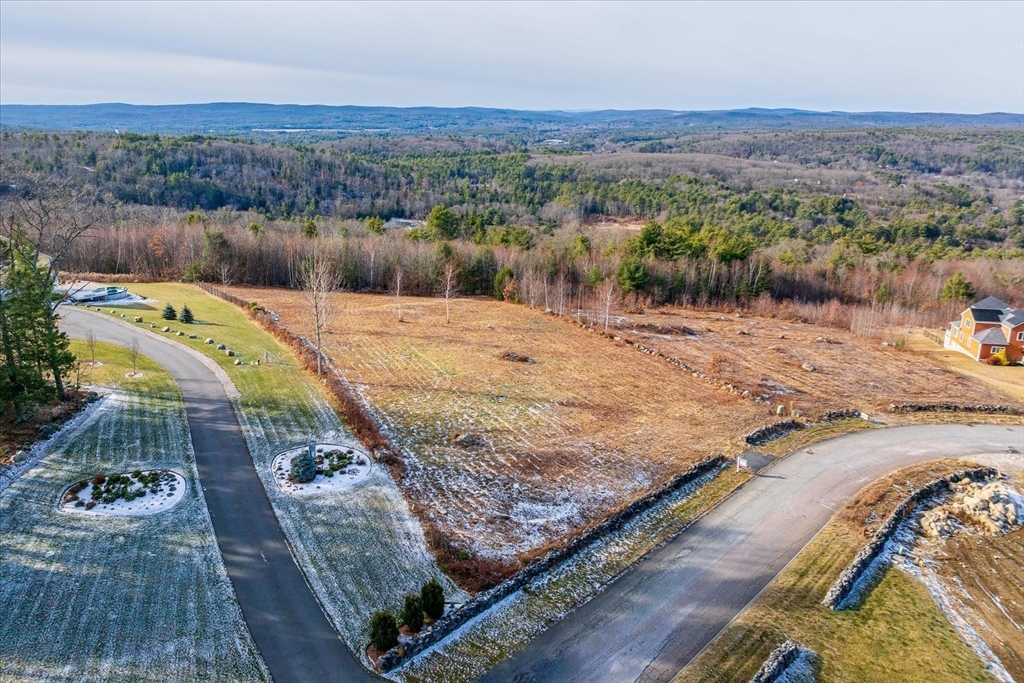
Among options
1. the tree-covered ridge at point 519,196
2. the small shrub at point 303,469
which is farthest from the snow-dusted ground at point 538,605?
the tree-covered ridge at point 519,196

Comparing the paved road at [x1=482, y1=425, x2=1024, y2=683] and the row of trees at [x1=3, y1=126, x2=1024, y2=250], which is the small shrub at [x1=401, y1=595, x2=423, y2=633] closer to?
the paved road at [x1=482, y1=425, x2=1024, y2=683]

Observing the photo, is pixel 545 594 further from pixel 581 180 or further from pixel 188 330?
pixel 581 180

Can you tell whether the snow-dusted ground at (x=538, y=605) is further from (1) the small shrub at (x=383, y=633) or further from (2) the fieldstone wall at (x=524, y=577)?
(1) the small shrub at (x=383, y=633)

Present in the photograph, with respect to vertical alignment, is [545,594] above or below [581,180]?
below

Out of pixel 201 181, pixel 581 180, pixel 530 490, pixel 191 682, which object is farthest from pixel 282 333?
pixel 581 180

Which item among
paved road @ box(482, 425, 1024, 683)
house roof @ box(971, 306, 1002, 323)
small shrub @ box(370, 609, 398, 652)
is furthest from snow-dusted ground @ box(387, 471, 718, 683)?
house roof @ box(971, 306, 1002, 323)

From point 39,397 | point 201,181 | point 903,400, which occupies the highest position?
point 201,181

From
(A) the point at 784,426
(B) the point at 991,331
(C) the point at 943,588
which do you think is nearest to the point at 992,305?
(B) the point at 991,331
